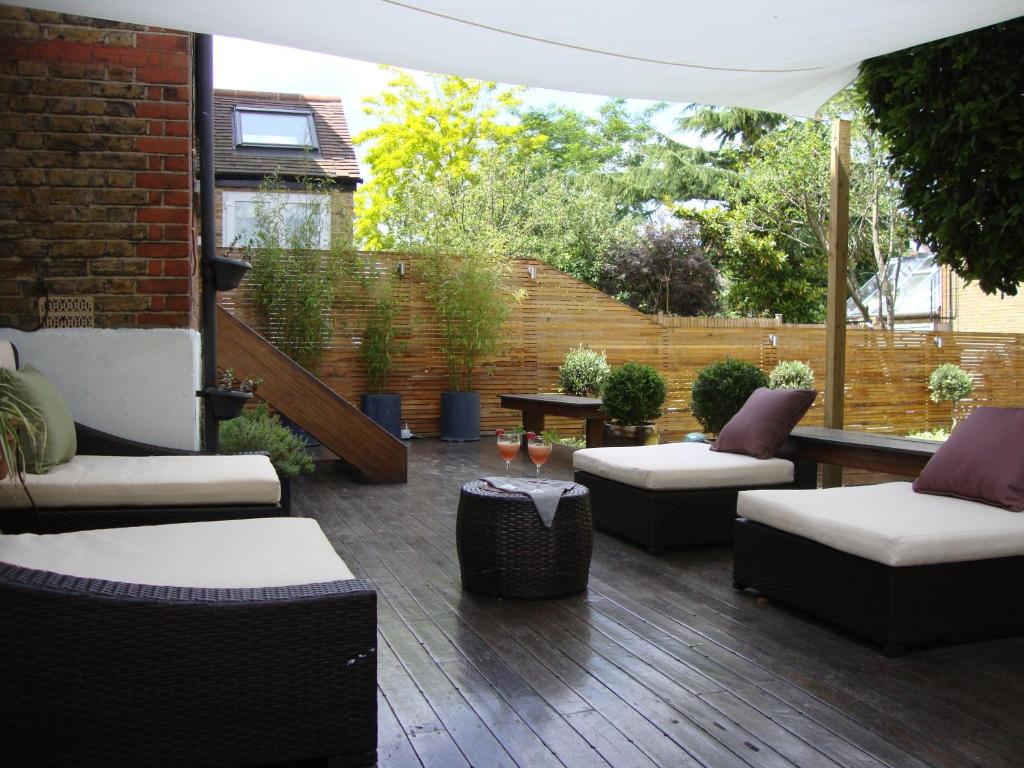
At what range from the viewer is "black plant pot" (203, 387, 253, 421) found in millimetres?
4621

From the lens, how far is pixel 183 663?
5.87 feet

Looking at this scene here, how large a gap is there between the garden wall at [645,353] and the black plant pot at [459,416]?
14.6 inches

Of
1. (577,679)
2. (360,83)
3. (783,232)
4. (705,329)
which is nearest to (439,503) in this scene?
(577,679)

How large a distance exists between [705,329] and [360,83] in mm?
28258

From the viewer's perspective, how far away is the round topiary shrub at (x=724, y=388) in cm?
704

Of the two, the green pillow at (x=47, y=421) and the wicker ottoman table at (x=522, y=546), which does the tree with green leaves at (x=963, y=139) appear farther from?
the green pillow at (x=47, y=421)

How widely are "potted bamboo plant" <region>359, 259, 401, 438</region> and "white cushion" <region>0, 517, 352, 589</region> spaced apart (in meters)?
6.83

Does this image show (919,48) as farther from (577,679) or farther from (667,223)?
(667,223)

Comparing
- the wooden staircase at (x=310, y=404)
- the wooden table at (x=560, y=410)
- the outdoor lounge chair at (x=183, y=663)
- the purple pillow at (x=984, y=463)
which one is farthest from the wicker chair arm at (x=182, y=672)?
the wooden table at (x=560, y=410)

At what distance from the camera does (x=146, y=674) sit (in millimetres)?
1764

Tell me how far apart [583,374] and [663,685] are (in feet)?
24.9

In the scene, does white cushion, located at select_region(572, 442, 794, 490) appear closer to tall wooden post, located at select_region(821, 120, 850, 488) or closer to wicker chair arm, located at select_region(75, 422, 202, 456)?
tall wooden post, located at select_region(821, 120, 850, 488)

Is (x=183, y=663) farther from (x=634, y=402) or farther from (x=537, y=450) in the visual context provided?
(x=634, y=402)

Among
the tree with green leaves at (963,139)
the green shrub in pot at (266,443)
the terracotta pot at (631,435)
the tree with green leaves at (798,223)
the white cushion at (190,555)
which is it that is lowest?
the terracotta pot at (631,435)
